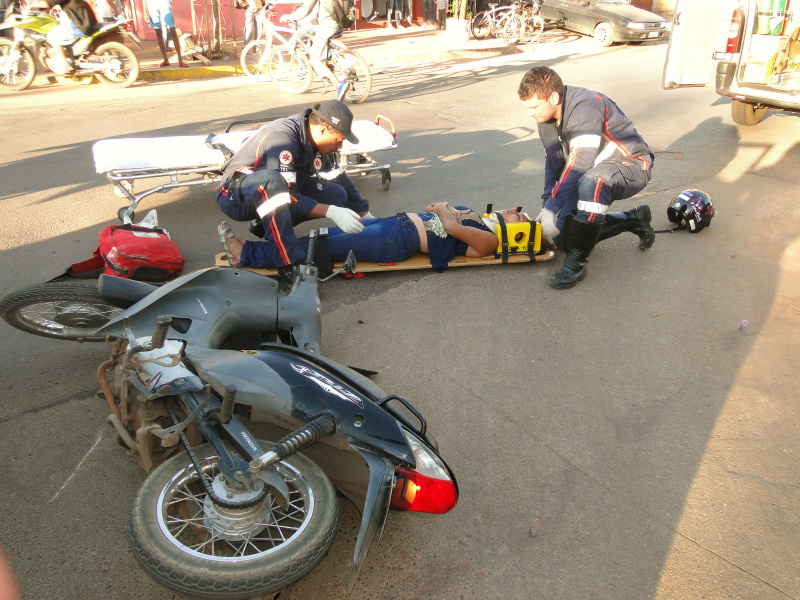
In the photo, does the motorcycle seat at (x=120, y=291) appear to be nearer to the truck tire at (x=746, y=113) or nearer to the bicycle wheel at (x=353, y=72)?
the bicycle wheel at (x=353, y=72)

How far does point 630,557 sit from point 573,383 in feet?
3.72

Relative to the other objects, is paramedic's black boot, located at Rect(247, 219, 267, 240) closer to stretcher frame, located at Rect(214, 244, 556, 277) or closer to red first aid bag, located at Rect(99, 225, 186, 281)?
stretcher frame, located at Rect(214, 244, 556, 277)

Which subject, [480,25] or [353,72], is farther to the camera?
[480,25]

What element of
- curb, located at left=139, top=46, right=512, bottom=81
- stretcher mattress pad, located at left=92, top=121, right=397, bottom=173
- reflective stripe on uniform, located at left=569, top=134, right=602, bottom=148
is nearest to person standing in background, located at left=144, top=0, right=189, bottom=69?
curb, located at left=139, top=46, right=512, bottom=81

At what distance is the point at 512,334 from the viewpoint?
12.2 feet

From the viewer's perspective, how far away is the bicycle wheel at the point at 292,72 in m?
9.97

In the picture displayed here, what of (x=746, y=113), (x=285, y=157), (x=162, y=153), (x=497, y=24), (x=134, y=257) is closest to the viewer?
(x=134, y=257)

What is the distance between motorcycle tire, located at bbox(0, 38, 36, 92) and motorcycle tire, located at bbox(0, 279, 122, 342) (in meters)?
8.50

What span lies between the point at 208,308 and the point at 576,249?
2.70 metres

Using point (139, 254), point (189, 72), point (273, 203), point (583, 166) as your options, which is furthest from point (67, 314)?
point (189, 72)

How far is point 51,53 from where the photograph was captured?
9.63m

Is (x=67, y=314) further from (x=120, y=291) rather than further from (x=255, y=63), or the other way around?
(x=255, y=63)

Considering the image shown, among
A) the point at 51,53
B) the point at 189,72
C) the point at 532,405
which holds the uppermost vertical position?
the point at 51,53

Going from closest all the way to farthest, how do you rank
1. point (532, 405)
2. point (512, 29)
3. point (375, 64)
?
point (532, 405), point (375, 64), point (512, 29)
